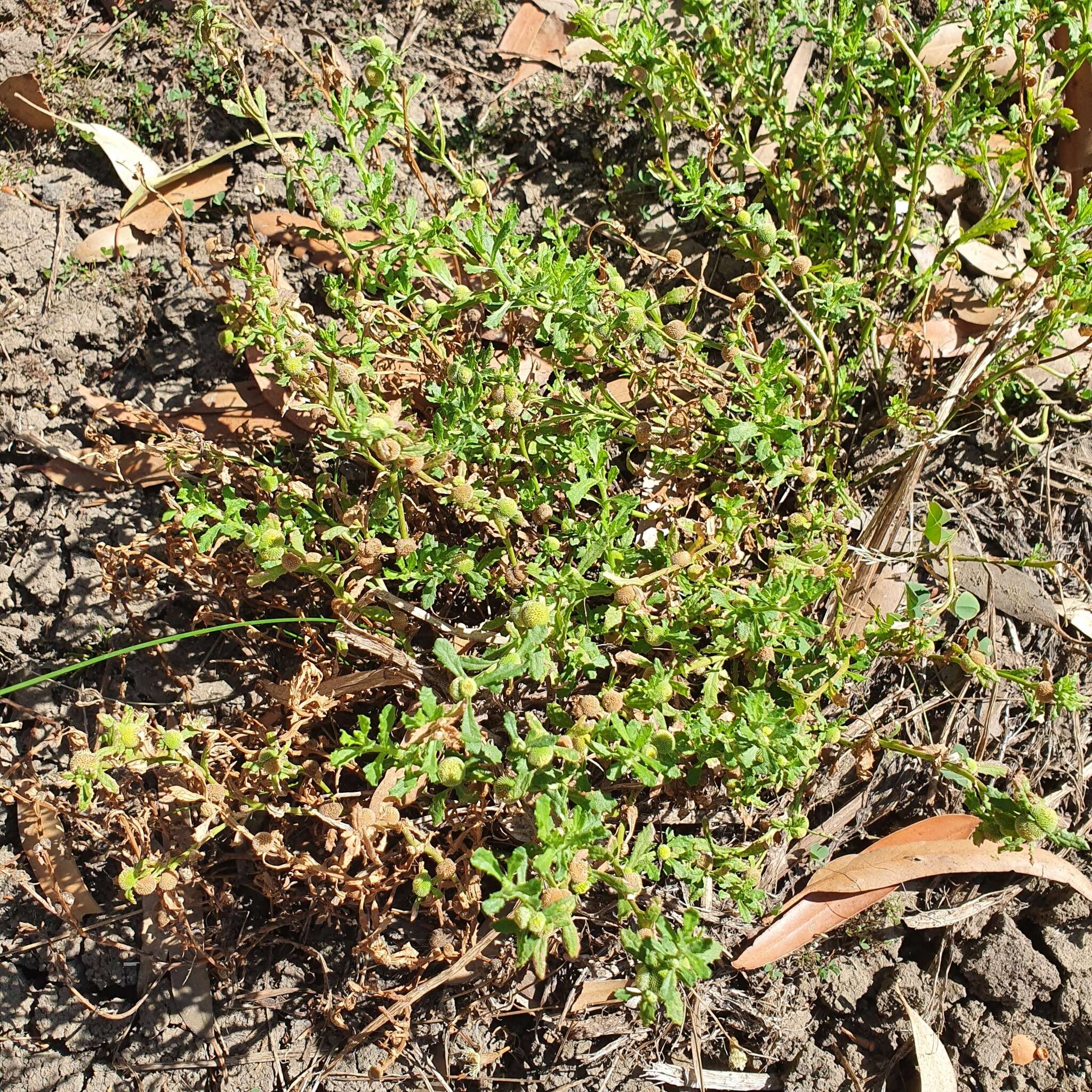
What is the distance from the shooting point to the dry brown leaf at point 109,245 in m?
3.44

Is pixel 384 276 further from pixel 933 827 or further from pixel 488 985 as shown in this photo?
pixel 933 827

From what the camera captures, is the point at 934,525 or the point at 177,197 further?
the point at 177,197

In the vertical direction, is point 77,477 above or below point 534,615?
below

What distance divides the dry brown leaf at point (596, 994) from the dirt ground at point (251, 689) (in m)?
0.02

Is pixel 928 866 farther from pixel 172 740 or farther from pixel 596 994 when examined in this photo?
pixel 172 740

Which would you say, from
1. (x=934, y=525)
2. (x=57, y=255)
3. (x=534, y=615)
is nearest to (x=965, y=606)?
(x=934, y=525)

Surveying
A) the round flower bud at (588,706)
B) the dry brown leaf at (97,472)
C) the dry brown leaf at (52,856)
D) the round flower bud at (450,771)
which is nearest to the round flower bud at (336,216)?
the dry brown leaf at (97,472)

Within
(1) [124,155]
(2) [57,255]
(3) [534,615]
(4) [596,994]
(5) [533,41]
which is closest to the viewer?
(3) [534,615]

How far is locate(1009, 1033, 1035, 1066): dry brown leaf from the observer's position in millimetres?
2979

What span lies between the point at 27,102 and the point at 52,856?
267 cm

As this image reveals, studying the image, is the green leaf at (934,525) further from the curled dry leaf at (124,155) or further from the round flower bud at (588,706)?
the curled dry leaf at (124,155)

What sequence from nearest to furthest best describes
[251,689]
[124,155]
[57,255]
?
[251,689]
[57,255]
[124,155]

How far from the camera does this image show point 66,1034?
2.92 meters

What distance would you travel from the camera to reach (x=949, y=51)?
3600mm
